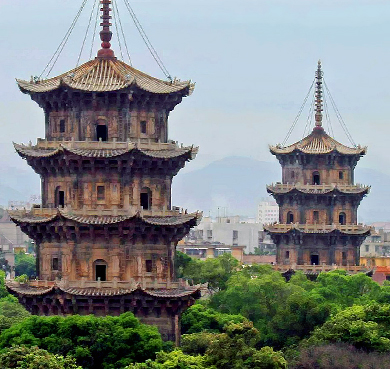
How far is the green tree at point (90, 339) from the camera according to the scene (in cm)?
6706

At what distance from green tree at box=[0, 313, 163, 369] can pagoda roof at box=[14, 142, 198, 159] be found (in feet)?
26.0

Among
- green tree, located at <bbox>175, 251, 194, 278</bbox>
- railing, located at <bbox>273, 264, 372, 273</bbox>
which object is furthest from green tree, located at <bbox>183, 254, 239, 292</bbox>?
railing, located at <bbox>273, 264, 372, 273</bbox>

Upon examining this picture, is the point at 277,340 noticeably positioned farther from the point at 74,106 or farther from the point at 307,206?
the point at 307,206

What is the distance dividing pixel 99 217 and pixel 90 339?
268 inches

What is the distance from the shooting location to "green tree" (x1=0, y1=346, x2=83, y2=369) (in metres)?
60.2

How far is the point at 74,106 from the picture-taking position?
73.8m

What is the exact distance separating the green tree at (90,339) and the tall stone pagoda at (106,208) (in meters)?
3.05

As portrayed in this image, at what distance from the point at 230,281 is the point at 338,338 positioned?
22227 millimetres

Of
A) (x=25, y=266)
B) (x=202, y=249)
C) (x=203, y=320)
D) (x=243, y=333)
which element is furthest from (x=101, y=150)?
(x=202, y=249)

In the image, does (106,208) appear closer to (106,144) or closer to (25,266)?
(106,144)

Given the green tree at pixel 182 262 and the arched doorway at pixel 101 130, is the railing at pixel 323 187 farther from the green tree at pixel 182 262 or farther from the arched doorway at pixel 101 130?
the arched doorway at pixel 101 130

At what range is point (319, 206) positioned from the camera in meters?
116

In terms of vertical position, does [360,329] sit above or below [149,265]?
below

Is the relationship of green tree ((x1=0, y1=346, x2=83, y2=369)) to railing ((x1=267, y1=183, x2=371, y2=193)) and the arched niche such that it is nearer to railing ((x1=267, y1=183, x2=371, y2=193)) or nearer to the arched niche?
the arched niche
